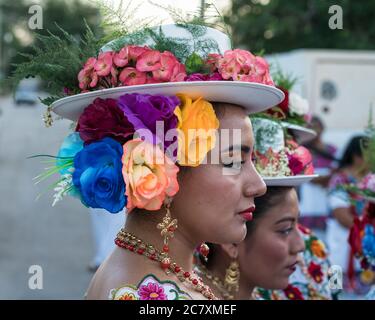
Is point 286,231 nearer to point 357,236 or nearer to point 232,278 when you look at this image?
point 232,278

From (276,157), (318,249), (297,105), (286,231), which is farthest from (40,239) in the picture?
(276,157)

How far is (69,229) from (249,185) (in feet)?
28.5

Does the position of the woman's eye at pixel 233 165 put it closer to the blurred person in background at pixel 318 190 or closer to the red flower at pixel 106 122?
the red flower at pixel 106 122

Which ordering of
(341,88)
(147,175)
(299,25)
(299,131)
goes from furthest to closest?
(299,25) < (341,88) < (299,131) < (147,175)

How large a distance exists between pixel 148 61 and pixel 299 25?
1613cm

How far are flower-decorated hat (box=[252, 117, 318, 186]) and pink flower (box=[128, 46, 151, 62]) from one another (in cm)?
97

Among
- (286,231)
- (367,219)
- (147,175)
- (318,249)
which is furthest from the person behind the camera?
(318,249)

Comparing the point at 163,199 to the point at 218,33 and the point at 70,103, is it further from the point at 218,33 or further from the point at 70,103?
the point at 218,33

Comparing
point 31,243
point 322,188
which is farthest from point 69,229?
point 322,188

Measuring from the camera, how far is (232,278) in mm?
3084

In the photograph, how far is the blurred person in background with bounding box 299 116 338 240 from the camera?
717 cm

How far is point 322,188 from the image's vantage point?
23.7 feet

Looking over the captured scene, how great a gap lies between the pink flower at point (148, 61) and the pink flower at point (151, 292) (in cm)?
65

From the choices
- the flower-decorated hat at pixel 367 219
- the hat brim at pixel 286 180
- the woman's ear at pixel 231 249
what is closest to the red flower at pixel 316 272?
the flower-decorated hat at pixel 367 219
